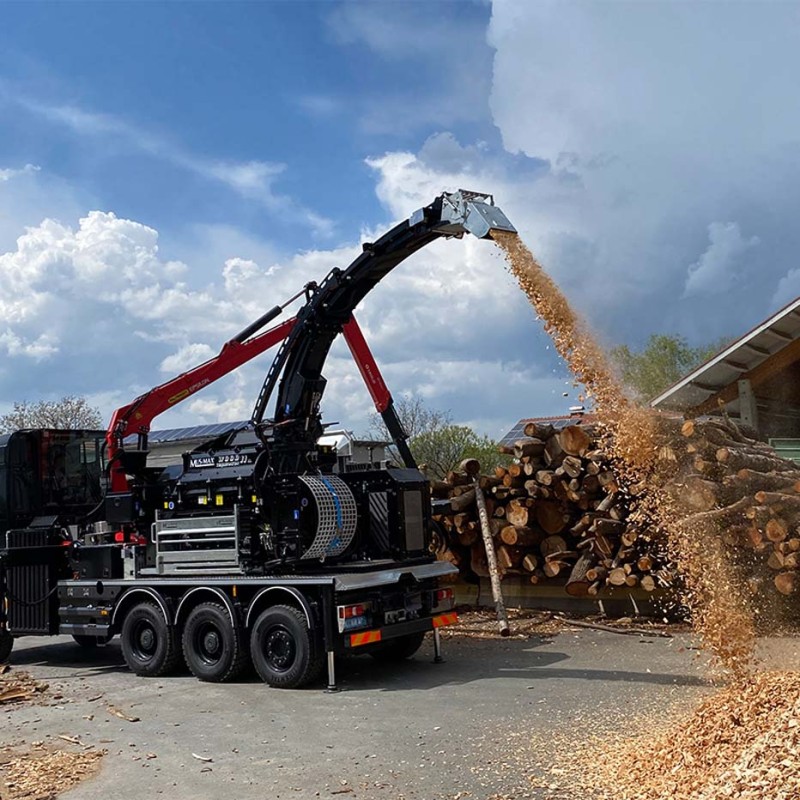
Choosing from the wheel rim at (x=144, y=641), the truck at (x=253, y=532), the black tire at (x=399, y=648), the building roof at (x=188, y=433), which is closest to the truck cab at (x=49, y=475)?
the truck at (x=253, y=532)

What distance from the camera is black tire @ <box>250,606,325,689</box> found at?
31.7 feet

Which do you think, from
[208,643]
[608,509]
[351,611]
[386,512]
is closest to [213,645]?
[208,643]

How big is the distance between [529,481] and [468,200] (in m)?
5.32

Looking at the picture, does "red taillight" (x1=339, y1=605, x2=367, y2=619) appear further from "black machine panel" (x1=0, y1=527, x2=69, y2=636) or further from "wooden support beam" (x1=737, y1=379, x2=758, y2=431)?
"wooden support beam" (x1=737, y1=379, x2=758, y2=431)

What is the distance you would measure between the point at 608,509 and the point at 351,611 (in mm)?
4802

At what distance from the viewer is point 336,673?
10.6 metres

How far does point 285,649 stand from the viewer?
391 inches

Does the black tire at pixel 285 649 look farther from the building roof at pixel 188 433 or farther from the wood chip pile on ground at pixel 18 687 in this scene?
the building roof at pixel 188 433

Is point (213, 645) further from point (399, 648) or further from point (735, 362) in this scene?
point (735, 362)

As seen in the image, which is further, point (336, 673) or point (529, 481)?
point (529, 481)

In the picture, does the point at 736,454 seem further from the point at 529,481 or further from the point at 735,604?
the point at 529,481

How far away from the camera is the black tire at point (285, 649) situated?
966 cm

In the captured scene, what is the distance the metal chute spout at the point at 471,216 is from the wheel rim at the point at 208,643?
5123mm

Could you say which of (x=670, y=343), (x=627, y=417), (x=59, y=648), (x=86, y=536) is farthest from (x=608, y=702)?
(x=670, y=343)
